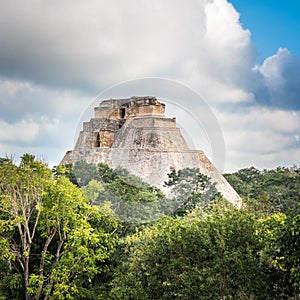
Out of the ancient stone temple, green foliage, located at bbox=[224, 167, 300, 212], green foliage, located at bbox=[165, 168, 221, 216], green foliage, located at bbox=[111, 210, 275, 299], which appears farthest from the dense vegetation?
the ancient stone temple

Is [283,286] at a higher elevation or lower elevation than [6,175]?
lower

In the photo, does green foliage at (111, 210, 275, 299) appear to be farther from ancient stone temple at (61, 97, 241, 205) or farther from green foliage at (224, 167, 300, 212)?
ancient stone temple at (61, 97, 241, 205)

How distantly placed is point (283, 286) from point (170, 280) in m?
3.05

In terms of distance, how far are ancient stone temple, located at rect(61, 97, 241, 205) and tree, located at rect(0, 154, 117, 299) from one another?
14.2 m

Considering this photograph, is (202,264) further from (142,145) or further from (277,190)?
(277,190)

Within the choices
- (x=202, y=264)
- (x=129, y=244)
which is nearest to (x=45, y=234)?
(x=129, y=244)

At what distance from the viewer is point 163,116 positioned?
36.6m

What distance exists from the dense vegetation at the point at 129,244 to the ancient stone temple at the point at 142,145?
6000 mm

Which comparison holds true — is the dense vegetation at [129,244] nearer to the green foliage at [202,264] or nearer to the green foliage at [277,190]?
the green foliage at [202,264]

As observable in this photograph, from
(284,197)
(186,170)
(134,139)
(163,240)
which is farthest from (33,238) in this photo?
(284,197)

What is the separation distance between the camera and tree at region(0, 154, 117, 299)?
54.9ft

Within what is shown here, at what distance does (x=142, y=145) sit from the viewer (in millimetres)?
34812

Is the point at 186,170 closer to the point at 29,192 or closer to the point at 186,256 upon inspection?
the point at 29,192

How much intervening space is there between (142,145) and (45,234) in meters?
17.9
